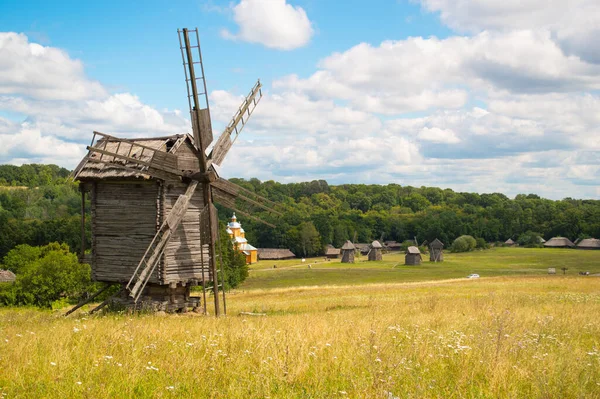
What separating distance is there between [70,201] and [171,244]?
112449 mm

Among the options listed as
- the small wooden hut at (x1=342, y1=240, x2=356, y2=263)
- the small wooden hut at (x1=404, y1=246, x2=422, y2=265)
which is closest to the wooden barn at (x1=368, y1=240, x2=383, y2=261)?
the small wooden hut at (x1=342, y1=240, x2=356, y2=263)

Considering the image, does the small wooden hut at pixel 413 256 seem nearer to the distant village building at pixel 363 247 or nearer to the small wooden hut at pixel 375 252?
the small wooden hut at pixel 375 252

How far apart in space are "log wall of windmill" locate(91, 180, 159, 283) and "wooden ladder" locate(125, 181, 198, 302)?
315 millimetres

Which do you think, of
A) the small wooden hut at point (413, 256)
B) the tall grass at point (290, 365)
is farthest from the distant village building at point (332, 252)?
the tall grass at point (290, 365)

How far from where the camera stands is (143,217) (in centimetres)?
1873

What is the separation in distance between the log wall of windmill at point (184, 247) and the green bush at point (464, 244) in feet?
326

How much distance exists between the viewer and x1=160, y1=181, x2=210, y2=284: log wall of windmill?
61.4ft

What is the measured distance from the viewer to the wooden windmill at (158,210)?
60.5 ft

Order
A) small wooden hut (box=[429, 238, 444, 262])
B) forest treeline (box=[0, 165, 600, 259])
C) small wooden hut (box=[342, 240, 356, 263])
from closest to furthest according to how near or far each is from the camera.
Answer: small wooden hut (box=[429, 238, 444, 262]) < small wooden hut (box=[342, 240, 356, 263]) < forest treeline (box=[0, 165, 600, 259])

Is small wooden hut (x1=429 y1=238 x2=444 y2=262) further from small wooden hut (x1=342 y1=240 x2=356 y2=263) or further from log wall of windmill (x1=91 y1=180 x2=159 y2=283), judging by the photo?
log wall of windmill (x1=91 y1=180 x2=159 y2=283)

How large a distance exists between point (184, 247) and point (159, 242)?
126 cm

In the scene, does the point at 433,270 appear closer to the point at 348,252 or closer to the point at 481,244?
the point at 348,252

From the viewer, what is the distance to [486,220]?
12756 cm

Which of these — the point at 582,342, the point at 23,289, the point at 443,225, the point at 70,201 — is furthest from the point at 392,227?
the point at 582,342
